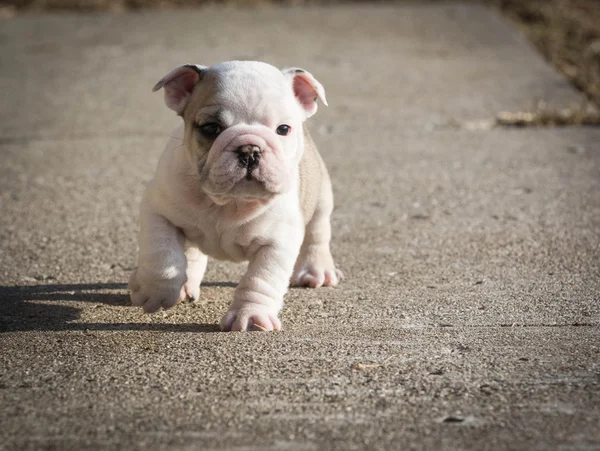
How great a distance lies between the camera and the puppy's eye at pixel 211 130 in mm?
4168

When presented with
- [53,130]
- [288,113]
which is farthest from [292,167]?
[53,130]

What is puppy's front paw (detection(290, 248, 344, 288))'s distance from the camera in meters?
5.00

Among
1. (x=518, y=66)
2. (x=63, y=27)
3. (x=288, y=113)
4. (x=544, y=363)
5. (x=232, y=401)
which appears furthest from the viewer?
(x=63, y=27)

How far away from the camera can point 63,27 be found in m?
11.5

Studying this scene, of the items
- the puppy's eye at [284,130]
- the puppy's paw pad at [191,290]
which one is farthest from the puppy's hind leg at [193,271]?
the puppy's eye at [284,130]

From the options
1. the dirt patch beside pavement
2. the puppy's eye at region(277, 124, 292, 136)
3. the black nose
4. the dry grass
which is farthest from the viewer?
the dirt patch beside pavement

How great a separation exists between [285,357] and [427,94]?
527 centimetres

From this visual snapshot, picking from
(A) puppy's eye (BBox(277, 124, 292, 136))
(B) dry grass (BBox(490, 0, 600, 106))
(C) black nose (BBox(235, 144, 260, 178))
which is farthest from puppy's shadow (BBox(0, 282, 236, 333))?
(B) dry grass (BBox(490, 0, 600, 106))

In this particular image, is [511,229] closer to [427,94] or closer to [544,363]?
[544,363]

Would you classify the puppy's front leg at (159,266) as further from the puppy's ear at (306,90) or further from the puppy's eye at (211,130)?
the puppy's ear at (306,90)

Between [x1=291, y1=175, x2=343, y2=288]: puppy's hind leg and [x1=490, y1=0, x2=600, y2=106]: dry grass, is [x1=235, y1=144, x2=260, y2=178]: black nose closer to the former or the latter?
[x1=291, y1=175, x2=343, y2=288]: puppy's hind leg

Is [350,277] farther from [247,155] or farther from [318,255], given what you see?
[247,155]

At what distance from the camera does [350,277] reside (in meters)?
5.09

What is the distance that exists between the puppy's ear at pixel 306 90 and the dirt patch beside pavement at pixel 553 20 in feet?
14.4
